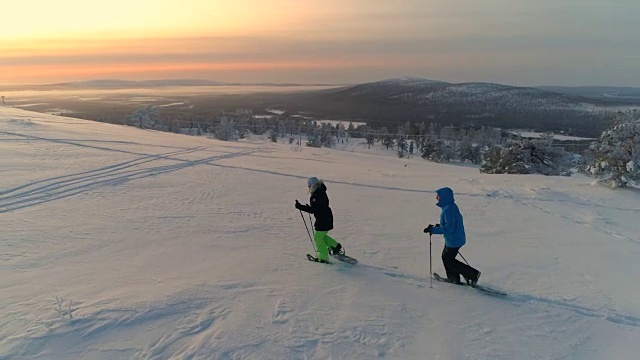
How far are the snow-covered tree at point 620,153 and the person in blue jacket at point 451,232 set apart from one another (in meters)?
11.4

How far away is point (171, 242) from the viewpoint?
849 cm

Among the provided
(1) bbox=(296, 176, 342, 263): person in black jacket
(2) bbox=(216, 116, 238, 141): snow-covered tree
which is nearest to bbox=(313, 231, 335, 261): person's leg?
(1) bbox=(296, 176, 342, 263): person in black jacket

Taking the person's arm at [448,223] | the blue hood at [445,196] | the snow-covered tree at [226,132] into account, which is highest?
the blue hood at [445,196]

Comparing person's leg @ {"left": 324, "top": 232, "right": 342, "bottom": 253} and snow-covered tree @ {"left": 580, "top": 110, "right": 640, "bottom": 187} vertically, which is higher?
snow-covered tree @ {"left": 580, "top": 110, "right": 640, "bottom": 187}

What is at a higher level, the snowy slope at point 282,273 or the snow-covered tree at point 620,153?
the snow-covered tree at point 620,153

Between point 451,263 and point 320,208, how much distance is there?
230 centimetres

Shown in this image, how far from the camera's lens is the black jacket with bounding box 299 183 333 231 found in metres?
7.50

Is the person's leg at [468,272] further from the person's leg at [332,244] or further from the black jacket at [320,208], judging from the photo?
the black jacket at [320,208]

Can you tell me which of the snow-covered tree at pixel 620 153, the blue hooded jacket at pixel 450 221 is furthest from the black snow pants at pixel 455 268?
the snow-covered tree at pixel 620 153

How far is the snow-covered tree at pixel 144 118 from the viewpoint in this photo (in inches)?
3076

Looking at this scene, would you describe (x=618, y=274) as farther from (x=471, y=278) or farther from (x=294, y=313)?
(x=294, y=313)

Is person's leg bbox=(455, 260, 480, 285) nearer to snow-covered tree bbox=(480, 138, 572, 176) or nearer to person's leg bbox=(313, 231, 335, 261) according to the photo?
person's leg bbox=(313, 231, 335, 261)

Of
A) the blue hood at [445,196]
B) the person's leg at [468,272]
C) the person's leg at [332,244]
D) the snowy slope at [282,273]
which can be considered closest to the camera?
the snowy slope at [282,273]

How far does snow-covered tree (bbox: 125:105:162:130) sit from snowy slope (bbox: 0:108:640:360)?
223 feet
